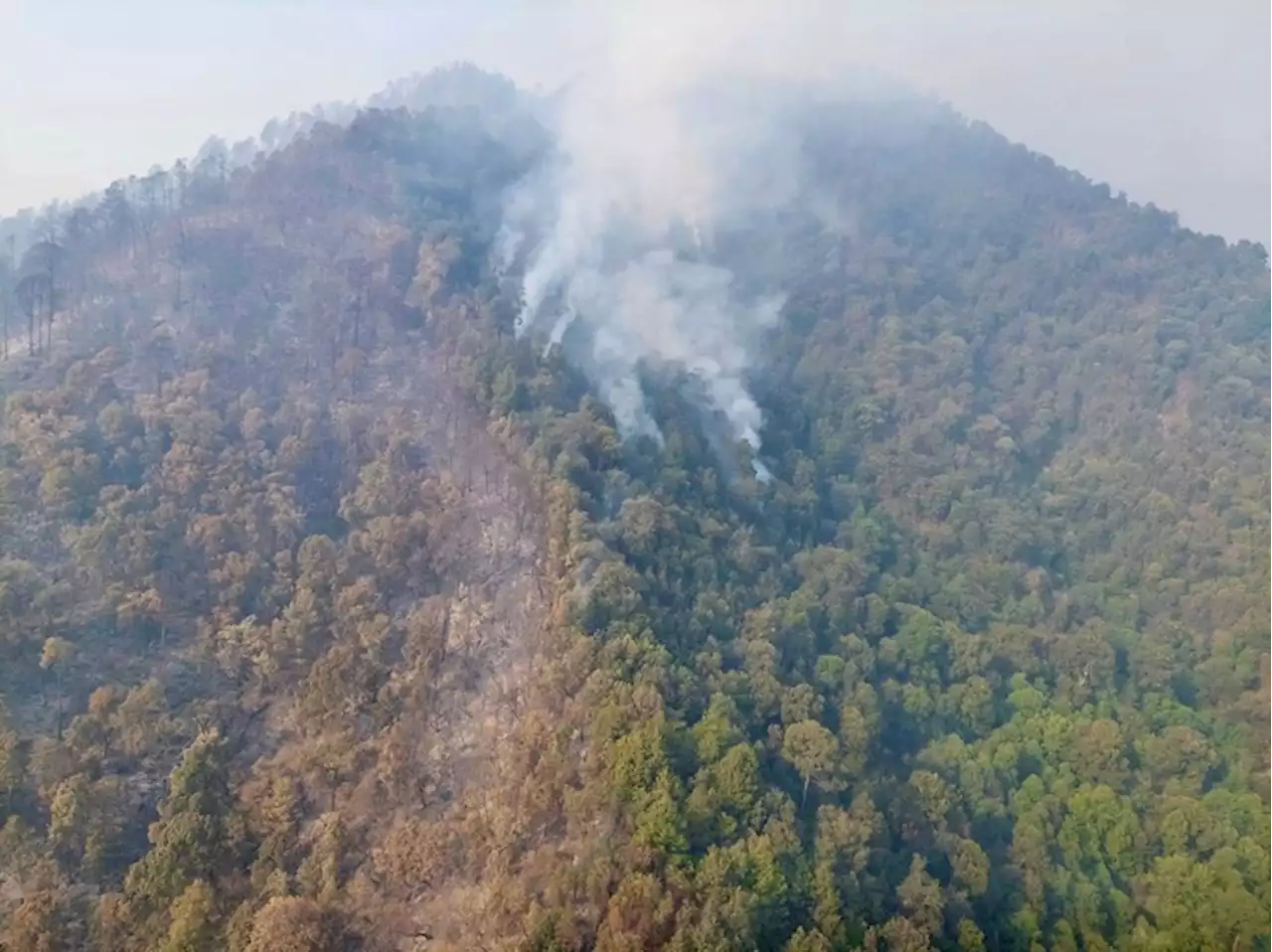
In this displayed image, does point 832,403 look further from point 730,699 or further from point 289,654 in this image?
point 289,654

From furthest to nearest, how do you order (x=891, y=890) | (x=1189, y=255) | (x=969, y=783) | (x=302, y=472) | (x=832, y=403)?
(x=1189, y=255)
(x=832, y=403)
(x=302, y=472)
(x=969, y=783)
(x=891, y=890)

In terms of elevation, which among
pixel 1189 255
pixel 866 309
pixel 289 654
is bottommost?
pixel 289 654

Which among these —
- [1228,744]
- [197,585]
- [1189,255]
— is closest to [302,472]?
[197,585]

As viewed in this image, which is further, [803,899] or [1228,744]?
[1228,744]

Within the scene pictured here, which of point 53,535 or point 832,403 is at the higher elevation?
point 832,403

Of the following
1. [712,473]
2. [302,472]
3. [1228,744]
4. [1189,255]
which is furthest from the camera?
[1189,255]

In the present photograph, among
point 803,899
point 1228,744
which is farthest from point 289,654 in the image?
point 1228,744
